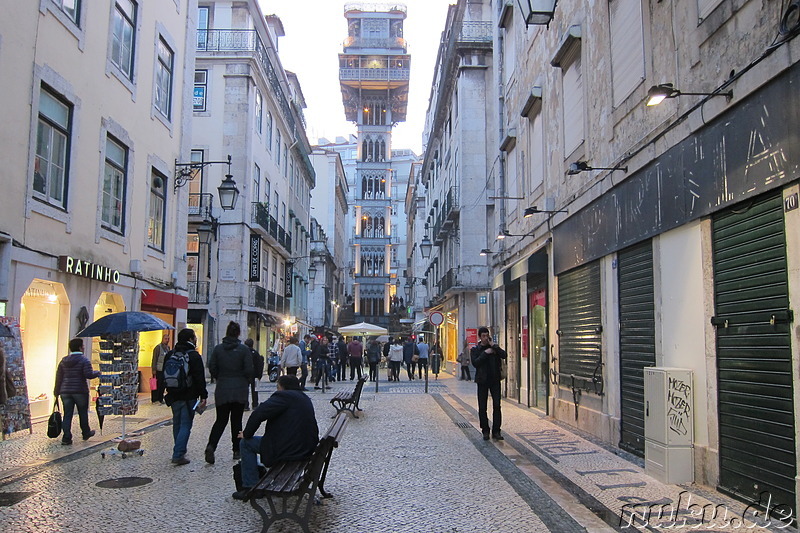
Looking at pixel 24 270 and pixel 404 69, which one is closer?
pixel 24 270

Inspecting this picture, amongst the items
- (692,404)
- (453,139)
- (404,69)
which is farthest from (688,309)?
(404,69)

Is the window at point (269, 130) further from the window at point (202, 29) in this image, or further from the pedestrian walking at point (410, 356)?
the pedestrian walking at point (410, 356)

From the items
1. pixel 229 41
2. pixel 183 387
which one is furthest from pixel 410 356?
pixel 183 387

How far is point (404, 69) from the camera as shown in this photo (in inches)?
3821

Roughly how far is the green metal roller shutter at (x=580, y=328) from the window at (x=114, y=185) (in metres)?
9.63

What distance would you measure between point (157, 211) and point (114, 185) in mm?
2765

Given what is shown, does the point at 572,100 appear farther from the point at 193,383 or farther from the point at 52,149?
the point at 52,149

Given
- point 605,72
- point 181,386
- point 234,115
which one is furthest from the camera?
point 234,115

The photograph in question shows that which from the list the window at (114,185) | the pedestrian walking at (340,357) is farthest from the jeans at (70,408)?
the pedestrian walking at (340,357)

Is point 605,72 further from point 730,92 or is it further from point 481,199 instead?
point 481,199

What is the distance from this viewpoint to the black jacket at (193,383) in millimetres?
8195

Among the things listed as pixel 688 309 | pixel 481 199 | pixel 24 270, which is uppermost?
pixel 481 199

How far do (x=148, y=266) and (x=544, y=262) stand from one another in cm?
961
